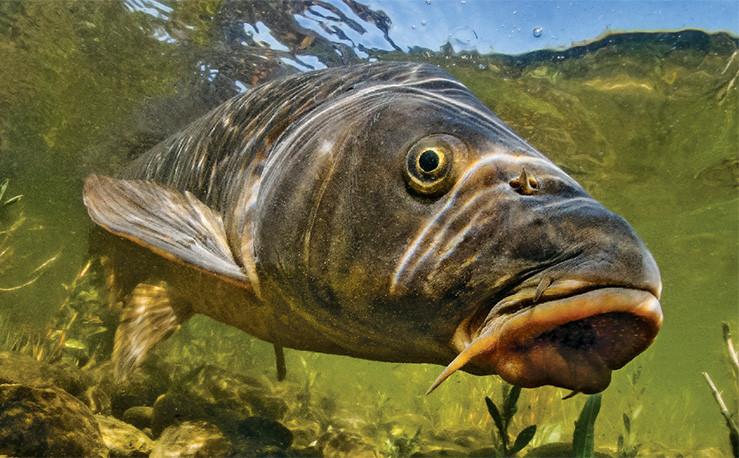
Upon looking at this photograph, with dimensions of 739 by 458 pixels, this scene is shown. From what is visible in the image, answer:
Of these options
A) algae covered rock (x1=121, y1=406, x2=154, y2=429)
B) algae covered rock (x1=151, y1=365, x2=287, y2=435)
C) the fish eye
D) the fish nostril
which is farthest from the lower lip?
algae covered rock (x1=121, y1=406, x2=154, y2=429)

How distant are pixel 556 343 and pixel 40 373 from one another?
6.36 meters

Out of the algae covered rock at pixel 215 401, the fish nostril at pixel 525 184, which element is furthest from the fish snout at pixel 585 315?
the algae covered rock at pixel 215 401

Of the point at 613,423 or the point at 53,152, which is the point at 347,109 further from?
the point at 53,152

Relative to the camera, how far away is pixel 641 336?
6.27 ft

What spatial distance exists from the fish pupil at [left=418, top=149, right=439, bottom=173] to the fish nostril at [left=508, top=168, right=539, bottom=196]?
0.37 m

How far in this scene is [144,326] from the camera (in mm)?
5387

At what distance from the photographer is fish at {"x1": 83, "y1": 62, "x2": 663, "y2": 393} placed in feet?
6.33

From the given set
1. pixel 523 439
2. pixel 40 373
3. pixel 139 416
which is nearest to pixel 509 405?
pixel 523 439

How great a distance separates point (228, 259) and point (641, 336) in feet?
7.79

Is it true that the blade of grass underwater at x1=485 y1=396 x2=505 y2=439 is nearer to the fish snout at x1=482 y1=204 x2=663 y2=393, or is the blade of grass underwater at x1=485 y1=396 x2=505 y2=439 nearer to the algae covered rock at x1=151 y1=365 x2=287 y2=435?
the algae covered rock at x1=151 y1=365 x2=287 y2=435

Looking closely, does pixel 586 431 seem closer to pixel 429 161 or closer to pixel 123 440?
pixel 429 161

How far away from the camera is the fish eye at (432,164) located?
237 centimetres

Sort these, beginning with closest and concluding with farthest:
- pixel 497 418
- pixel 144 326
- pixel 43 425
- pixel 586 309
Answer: pixel 586 309, pixel 43 425, pixel 144 326, pixel 497 418

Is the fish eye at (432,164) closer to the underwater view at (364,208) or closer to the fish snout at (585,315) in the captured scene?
the underwater view at (364,208)
